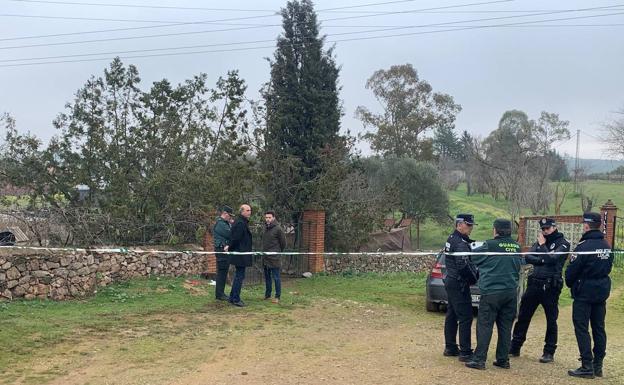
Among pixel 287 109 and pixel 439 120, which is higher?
pixel 439 120

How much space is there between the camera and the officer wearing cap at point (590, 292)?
6.63 m

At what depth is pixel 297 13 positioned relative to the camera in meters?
19.9

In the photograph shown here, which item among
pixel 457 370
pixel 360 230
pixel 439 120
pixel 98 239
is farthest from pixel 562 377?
pixel 439 120

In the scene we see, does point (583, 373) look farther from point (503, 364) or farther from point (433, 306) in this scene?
point (433, 306)

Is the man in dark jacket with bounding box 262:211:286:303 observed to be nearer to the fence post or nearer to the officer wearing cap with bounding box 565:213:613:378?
the officer wearing cap with bounding box 565:213:613:378

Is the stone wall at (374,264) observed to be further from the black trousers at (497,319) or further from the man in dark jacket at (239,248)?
the black trousers at (497,319)

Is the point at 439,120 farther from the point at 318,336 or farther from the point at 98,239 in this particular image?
the point at 318,336

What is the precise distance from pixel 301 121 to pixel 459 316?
13.0 metres

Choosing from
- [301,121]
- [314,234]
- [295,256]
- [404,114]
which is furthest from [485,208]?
[295,256]

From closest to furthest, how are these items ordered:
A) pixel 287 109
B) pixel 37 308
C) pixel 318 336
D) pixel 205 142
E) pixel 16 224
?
pixel 318 336, pixel 37 308, pixel 16 224, pixel 205 142, pixel 287 109

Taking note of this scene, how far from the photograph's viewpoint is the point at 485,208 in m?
47.7

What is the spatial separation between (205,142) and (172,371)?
10.3 metres

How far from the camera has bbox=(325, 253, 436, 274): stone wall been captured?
750 inches

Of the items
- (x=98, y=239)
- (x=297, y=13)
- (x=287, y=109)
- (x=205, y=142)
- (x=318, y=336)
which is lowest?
(x=318, y=336)
